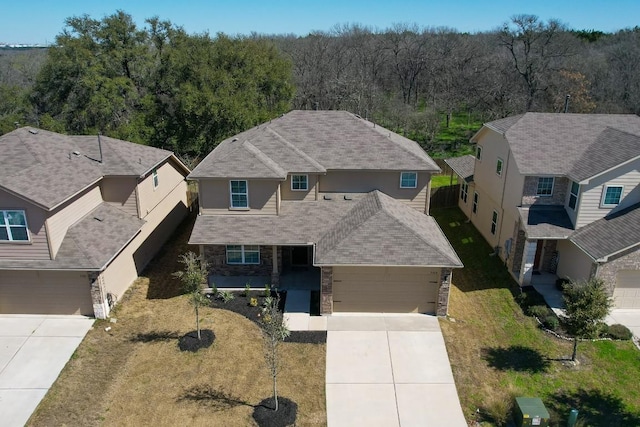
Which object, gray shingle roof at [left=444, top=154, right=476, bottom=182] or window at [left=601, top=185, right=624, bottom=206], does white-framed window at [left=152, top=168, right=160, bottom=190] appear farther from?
window at [left=601, top=185, right=624, bottom=206]

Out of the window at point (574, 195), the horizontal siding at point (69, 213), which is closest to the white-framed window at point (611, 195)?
the window at point (574, 195)

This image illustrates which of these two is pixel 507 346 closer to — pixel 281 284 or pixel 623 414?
pixel 623 414

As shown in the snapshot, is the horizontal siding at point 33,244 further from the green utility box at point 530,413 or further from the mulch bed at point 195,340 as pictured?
the green utility box at point 530,413

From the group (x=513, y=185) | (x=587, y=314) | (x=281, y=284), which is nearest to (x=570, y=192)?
(x=513, y=185)

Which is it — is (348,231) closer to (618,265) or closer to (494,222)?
(494,222)

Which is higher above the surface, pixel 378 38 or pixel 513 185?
pixel 378 38

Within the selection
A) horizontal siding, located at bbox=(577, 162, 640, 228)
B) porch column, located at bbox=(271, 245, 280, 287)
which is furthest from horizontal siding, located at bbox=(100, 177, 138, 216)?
horizontal siding, located at bbox=(577, 162, 640, 228)
